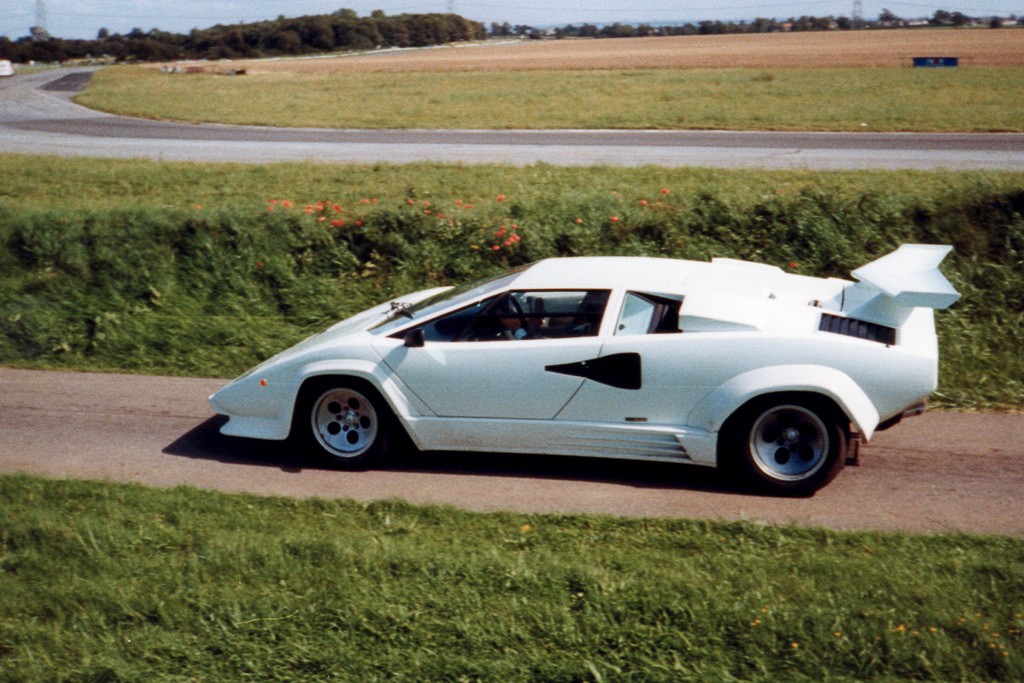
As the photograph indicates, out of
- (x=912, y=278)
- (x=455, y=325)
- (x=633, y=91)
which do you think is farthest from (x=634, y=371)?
(x=633, y=91)

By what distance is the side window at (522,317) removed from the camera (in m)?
6.39

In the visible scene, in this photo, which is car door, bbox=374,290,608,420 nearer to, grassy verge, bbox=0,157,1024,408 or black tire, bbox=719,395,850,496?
black tire, bbox=719,395,850,496

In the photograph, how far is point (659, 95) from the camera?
3616 cm

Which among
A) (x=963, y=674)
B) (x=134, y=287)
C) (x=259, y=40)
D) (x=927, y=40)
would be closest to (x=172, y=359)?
(x=134, y=287)

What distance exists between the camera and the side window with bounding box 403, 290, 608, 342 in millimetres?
6395

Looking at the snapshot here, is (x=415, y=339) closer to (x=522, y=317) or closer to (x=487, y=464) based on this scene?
(x=522, y=317)

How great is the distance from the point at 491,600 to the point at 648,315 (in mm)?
2298

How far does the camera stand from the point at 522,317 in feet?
21.3

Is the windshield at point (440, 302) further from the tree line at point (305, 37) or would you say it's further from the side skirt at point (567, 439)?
the tree line at point (305, 37)

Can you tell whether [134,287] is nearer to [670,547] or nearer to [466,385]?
[466,385]

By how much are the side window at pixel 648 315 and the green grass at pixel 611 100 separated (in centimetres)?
2157

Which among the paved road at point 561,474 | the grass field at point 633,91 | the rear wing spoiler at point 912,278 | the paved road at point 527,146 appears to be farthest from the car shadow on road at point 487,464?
the grass field at point 633,91

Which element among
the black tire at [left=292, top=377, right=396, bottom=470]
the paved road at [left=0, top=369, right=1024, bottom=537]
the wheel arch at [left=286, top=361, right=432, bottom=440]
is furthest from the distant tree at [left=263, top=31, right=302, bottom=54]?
the wheel arch at [left=286, top=361, right=432, bottom=440]

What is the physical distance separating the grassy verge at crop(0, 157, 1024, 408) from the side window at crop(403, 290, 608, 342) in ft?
11.4
